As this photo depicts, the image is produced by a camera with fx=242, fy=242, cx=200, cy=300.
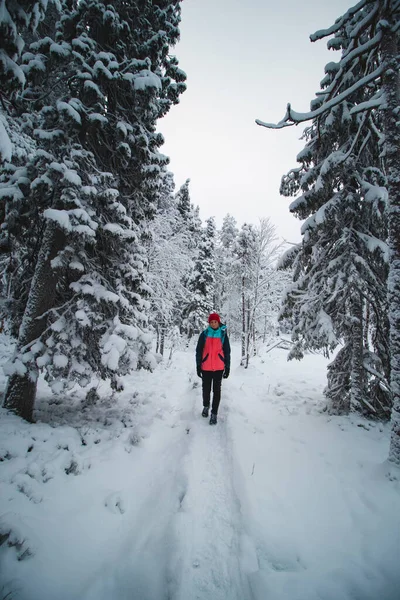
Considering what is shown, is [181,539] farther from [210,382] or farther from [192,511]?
[210,382]

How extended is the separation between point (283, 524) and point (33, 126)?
9.63 metres

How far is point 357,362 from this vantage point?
Result: 6582mm

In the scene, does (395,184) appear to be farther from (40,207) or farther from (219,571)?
(40,207)

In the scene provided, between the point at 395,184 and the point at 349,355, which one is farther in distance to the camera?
the point at 349,355

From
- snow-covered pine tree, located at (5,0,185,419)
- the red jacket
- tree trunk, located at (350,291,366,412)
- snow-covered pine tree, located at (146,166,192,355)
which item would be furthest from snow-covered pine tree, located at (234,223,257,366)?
snow-covered pine tree, located at (5,0,185,419)

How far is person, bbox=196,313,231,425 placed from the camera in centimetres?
643

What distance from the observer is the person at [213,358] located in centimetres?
643

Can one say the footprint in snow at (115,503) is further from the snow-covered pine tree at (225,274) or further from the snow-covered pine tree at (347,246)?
the snow-covered pine tree at (225,274)

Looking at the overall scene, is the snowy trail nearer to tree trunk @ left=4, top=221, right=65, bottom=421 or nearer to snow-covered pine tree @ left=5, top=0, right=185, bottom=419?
snow-covered pine tree @ left=5, top=0, right=185, bottom=419

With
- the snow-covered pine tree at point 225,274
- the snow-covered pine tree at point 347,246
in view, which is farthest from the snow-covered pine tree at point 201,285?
the snow-covered pine tree at point 347,246

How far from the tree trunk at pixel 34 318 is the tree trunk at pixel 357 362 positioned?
25.2 feet

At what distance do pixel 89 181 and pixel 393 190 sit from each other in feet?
20.6

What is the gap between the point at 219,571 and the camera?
254 cm

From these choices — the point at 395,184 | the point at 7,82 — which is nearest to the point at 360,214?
the point at 395,184
